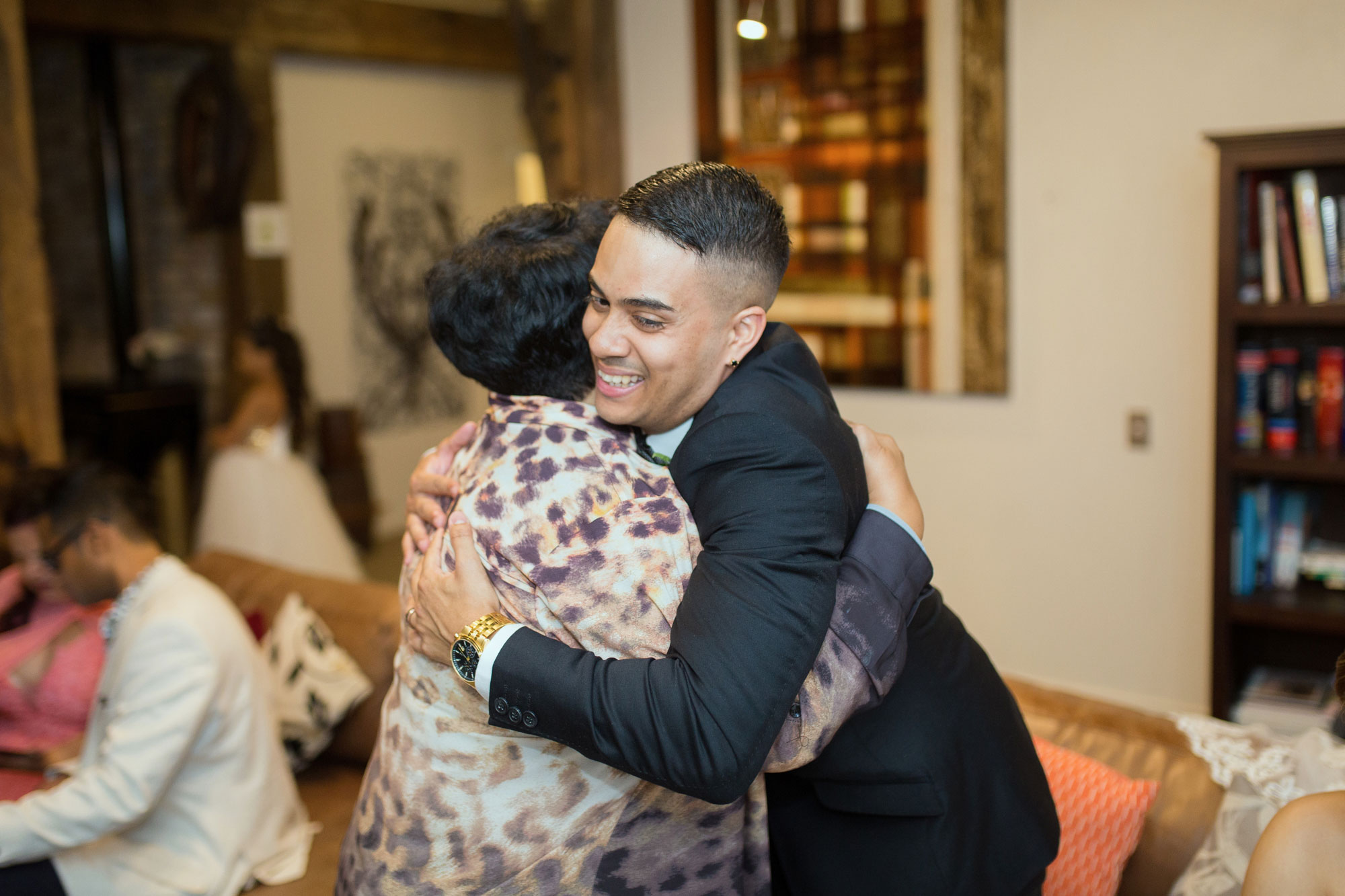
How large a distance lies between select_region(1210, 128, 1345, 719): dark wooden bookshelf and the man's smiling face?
243 centimetres

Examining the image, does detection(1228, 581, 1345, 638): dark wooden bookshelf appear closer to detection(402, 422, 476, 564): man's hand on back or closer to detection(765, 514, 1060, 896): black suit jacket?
detection(765, 514, 1060, 896): black suit jacket

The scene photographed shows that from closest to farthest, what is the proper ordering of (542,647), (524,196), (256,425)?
(542,647) < (256,425) < (524,196)

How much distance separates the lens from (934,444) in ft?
13.6

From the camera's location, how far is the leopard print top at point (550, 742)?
124 centimetres

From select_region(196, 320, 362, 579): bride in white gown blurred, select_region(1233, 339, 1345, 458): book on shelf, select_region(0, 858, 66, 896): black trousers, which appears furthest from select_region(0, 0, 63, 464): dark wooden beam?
select_region(1233, 339, 1345, 458): book on shelf

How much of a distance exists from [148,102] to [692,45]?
393 cm

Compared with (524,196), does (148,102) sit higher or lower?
higher

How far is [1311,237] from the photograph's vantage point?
3.14m

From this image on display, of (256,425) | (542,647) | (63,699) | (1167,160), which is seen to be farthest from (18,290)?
(1167,160)

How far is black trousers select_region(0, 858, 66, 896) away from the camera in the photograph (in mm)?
2057

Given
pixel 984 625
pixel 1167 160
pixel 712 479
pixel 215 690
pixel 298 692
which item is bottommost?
pixel 984 625

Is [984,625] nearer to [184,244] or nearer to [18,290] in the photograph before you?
[18,290]

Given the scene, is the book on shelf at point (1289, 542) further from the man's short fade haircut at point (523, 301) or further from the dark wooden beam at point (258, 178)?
the dark wooden beam at point (258, 178)

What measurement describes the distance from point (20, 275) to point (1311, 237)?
4.28 meters
